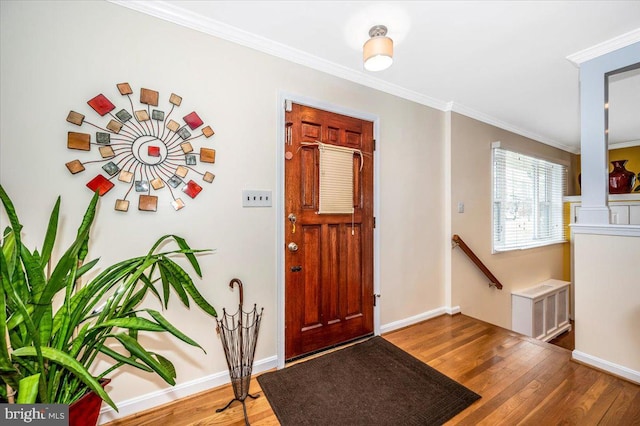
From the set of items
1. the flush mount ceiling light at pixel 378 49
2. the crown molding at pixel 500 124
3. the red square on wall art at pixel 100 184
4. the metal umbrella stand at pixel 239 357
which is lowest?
the metal umbrella stand at pixel 239 357

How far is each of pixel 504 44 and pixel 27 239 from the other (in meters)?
3.12

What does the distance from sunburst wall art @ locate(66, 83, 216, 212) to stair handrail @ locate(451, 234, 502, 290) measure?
2596 millimetres

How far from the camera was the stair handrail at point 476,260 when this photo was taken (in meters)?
3.02

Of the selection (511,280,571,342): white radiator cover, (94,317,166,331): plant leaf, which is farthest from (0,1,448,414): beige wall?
(511,280,571,342): white radiator cover

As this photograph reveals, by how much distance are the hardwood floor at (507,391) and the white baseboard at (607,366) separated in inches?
2.1

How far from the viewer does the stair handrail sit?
3023 millimetres

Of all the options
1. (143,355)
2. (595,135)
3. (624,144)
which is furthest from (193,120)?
(624,144)

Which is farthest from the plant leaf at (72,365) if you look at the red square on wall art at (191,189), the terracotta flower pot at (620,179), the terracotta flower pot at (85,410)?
the terracotta flower pot at (620,179)

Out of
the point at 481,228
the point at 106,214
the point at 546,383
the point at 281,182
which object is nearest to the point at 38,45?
the point at 106,214

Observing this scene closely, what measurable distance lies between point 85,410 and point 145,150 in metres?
1.26

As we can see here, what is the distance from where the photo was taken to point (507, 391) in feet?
5.75

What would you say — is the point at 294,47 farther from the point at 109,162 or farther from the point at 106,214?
the point at 106,214

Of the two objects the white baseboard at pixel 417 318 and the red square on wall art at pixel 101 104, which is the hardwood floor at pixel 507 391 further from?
the red square on wall art at pixel 101 104

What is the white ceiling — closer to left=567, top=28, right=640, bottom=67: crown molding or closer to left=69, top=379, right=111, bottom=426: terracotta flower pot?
left=567, top=28, right=640, bottom=67: crown molding
